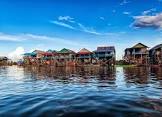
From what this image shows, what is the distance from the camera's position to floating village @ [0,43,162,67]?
302 feet

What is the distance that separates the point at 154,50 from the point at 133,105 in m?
89.5

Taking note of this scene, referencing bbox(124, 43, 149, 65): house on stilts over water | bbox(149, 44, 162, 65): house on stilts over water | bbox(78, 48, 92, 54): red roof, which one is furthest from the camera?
bbox(78, 48, 92, 54): red roof

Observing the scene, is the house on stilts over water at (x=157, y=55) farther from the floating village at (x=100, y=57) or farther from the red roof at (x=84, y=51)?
the red roof at (x=84, y=51)

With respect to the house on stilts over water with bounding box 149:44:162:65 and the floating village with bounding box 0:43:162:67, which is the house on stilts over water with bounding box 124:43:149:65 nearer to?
the floating village with bounding box 0:43:162:67

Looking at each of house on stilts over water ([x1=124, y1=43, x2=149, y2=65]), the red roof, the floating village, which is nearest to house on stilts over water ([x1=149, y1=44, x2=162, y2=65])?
the floating village

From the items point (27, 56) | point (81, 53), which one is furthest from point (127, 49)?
point (27, 56)

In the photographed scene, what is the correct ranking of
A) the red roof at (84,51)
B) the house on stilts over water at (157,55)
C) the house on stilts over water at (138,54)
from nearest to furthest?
the house on stilts over water at (157,55) → the house on stilts over water at (138,54) → the red roof at (84,51)

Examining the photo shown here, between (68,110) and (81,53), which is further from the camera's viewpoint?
(81,53)

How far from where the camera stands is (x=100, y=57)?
100188mm

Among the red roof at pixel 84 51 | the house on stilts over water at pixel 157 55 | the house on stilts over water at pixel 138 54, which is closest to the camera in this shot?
the house on stilts over water at pixel 157 55

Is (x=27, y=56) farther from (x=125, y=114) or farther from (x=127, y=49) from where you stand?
(x=125, y=114)

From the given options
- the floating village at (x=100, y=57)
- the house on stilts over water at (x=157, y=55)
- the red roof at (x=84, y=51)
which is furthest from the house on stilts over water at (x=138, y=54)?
the red roof at (x=84, y=51)

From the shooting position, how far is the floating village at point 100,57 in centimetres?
9194

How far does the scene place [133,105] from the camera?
9.85 m
